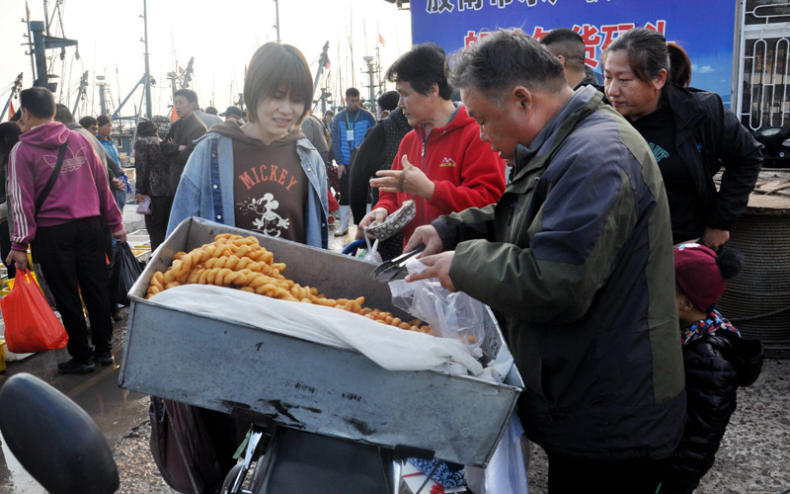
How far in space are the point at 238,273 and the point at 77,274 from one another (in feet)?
12.0

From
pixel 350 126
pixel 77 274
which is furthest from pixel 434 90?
pixel 350 126

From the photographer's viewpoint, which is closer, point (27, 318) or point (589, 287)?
point (589, 287)

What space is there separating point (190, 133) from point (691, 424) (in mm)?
6493

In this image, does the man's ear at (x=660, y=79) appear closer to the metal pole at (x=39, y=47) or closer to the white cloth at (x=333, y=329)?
the white cloth at (x=333, y=329)

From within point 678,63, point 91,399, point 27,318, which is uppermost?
point 678,63

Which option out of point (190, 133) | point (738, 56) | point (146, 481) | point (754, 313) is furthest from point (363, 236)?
point (738, 56)

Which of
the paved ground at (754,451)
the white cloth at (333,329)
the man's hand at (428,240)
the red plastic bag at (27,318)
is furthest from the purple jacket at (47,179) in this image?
the paved ground at (754,451)

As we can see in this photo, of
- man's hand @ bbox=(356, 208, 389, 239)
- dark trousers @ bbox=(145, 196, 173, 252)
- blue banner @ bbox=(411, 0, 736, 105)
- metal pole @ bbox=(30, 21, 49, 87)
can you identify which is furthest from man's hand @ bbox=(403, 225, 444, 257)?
metal pole @ bbox=(30, 21, 49, 87)

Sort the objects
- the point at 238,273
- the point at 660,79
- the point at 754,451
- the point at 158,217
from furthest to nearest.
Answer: the point at 158,217 → the point at 754,451 → the point at 660,79 → the point at 238,273

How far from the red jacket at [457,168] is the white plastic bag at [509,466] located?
132 cm

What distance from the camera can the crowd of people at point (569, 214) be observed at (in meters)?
1.49

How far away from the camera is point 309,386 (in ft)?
4.69

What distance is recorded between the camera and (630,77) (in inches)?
120

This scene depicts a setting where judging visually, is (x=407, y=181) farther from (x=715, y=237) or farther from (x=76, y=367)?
(x=76, y=367)
